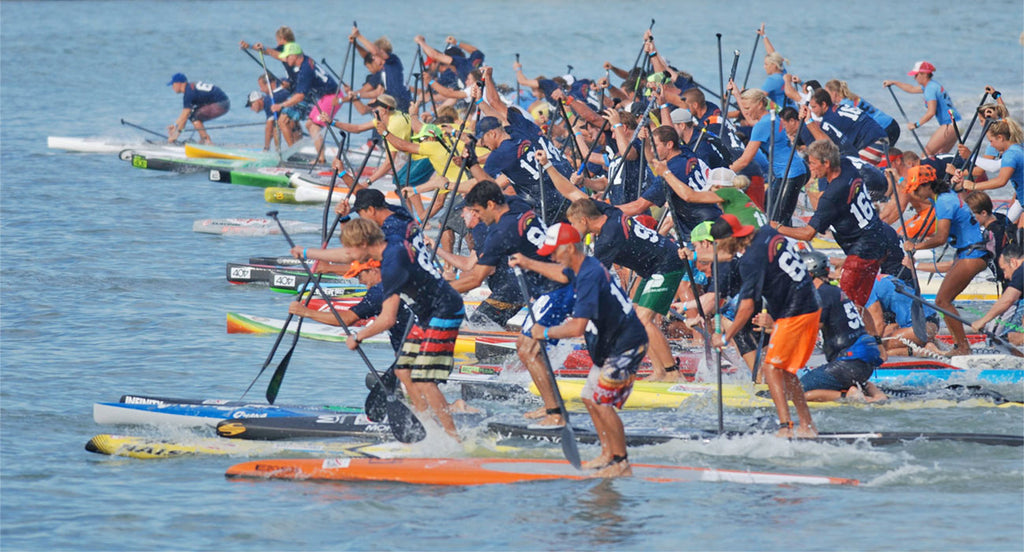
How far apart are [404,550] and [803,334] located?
3.32 meters

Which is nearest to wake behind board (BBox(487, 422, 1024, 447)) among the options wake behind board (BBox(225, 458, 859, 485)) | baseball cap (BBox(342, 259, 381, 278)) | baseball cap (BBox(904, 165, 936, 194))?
wake behind board (BBox(225, 458, 859, 485))

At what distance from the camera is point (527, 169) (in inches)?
488

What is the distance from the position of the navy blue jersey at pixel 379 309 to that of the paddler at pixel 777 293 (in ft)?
8.12

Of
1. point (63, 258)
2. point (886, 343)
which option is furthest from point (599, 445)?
point (63, 258)

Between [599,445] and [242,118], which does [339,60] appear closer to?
[242,118]

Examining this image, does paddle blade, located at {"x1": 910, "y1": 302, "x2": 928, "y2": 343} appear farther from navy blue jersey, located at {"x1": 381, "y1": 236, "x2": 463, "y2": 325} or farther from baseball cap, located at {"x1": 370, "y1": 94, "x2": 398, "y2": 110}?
baseball cap, located at {"x1": 370, "y1": 94, "x2": 398, "y2": 110}

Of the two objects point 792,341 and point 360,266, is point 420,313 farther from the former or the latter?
point 792,341

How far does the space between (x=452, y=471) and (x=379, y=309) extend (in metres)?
1.81

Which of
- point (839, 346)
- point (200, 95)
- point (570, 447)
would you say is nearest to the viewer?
point (570, 447)

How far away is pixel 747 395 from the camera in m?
10.8

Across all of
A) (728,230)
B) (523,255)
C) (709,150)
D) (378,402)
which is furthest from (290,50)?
(728,230)

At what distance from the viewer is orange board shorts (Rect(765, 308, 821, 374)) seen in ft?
30.2

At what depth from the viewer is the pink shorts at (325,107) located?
21.4 meters

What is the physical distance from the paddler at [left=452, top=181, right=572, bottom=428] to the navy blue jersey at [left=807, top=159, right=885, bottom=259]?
264 cm
